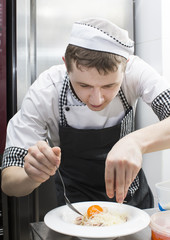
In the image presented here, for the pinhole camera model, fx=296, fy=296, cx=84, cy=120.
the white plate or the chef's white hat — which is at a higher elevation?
the chef's white hat

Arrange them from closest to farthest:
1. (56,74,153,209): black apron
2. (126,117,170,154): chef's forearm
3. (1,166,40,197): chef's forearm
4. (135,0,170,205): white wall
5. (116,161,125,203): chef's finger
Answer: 1. (116,161,125,203): chef's finger
2. (126,117,170,154): chef's forearm
3. (1,166,40,197): chef's forearm
4. (56,74,153,209): black apron
5. (135,0,170,205): white wall

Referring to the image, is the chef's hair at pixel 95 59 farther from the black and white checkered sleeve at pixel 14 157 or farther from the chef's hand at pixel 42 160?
the black and white checkered sleeve at pixel 14 157

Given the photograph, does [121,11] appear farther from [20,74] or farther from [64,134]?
[64,134]

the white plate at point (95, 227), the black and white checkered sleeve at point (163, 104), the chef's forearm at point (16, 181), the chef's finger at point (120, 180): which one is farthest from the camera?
the black and white checkered sleeve at point (163, 104)

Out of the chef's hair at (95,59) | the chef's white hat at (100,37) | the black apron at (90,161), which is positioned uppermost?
the chef's white hat at (100,37)

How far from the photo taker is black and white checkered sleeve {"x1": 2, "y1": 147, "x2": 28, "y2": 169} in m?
1.26

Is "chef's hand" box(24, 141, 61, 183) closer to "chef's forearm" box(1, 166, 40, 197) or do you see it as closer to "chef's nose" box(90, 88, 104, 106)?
"chef's forearm" box(1, 166, 40, 197)

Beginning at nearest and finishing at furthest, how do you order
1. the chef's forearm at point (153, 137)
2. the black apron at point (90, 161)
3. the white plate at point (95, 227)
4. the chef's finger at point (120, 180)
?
Result: the white plate at point (95, 227) → the chef's finger at point (120, 180) → the chef's forearm at point (153, 137) → the black apron at point (90, 161)

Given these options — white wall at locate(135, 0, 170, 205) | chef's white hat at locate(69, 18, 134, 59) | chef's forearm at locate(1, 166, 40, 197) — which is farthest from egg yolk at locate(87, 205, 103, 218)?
white wall at locate(135, 0, 170, 205)

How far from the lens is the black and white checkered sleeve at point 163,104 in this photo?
136 cm

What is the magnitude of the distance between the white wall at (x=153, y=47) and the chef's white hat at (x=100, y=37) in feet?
3.33

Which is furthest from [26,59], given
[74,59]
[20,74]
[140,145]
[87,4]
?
[140,145]

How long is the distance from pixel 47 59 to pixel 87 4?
527 mm

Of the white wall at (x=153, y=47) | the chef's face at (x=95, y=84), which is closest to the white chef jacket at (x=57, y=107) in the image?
the chef's face at (x=95, y=84)
